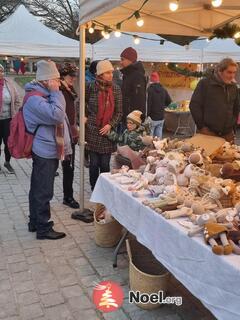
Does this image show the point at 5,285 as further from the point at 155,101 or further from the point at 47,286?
the point at 155,101

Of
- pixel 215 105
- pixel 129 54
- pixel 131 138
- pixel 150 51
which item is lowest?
pixel 131 138

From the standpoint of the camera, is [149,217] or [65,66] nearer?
[149,217]

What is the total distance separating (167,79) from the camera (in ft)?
40.0

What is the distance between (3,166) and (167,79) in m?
6.72

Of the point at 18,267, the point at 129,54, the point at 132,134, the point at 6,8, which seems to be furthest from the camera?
the point at 6,8

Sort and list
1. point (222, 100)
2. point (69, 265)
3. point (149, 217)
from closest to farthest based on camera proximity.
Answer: point (149, 217) → point (69, 265) → point (222, 100)

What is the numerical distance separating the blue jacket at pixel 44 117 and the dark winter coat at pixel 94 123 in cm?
91

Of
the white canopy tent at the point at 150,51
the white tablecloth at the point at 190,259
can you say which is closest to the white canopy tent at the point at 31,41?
the white canopy tent at the point at 150,51

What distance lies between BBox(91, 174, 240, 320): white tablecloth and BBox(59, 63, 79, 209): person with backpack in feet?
6.07

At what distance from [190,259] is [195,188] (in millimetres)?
633

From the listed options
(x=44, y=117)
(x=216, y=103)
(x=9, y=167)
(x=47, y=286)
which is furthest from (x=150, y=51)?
(x=47, y=286)

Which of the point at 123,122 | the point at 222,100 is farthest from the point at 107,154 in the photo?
the point at 222,100

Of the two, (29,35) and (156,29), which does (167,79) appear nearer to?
(29,35)

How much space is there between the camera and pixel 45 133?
3.66m
